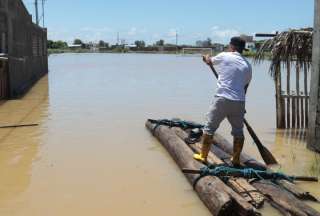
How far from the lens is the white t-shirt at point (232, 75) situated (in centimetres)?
723

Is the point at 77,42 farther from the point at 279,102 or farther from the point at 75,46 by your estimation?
the point at 279,102

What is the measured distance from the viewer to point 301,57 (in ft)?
38.1

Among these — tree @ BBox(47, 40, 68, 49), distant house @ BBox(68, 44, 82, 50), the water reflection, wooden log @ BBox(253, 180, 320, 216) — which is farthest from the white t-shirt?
distant house @ BBox(68, 44, 82, 50)

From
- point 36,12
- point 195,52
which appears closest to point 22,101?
point 36,12

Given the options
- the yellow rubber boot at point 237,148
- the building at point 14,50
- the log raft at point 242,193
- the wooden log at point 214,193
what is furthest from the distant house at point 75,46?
the yellow rubber boot at point 237,148

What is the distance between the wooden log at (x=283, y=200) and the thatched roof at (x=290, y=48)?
5385 millimetres

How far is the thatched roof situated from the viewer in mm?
11383

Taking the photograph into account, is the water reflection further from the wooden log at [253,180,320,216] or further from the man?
the wooden log at [253,180,320,216]

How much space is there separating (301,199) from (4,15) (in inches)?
580

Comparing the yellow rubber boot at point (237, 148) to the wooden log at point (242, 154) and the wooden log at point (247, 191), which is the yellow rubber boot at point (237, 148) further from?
the wooden log at point (247, 191)

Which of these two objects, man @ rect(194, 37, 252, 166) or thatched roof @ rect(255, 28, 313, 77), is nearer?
man @ rect(194, 37, 252, 166)

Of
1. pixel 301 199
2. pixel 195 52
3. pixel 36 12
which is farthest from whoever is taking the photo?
pixel 195 52

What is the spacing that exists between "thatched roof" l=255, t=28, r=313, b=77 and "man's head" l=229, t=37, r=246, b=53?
441 centimetres

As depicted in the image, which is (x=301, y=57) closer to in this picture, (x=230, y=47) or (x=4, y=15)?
(x=230, y=47)
